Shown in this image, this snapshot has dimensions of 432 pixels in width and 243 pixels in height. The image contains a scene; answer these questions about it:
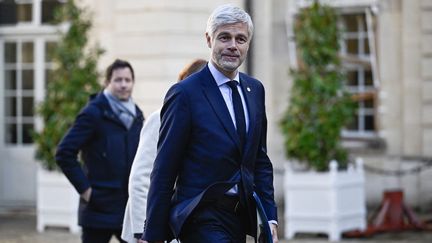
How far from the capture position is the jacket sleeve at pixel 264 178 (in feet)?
16.3

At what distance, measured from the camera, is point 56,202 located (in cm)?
1216

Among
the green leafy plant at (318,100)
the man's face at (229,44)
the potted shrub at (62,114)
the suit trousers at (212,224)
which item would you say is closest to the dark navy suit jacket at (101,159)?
the suit trousers at (212,224)

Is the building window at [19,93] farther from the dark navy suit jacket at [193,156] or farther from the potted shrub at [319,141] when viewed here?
the dark navy suit jacket at [193,156]

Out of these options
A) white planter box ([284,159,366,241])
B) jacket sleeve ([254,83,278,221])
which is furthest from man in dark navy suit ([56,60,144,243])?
white planter box ([284,159,366,241])

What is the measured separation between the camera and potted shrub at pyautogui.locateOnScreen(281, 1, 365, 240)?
11312 millimetres

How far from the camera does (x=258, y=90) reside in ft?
16.4

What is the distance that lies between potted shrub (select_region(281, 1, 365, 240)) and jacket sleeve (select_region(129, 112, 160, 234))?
19.0 ft

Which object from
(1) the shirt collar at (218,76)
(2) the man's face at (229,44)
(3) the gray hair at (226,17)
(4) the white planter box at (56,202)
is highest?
(3) the gray hair at (226,17)

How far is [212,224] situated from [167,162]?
0.36 meters

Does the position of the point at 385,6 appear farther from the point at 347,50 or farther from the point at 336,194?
the point at 336,194

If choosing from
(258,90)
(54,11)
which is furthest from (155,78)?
(258,90)

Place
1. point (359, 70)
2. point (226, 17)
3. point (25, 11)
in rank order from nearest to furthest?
1. point (226, 17)
2. point (359, 70)
3. point (25, 11)

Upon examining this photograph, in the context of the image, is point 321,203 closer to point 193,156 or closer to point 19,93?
point 19,93

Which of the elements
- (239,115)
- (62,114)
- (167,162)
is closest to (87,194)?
(167,162)
